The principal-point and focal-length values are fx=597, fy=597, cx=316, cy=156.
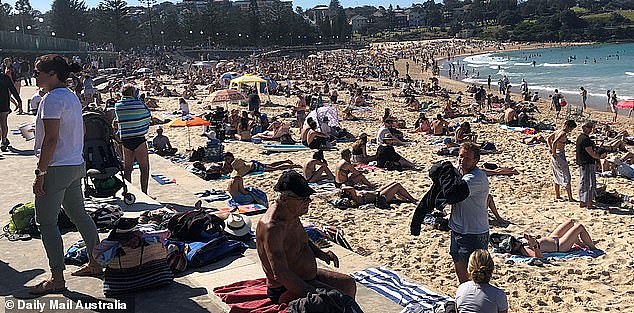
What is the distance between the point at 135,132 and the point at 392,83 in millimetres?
31254

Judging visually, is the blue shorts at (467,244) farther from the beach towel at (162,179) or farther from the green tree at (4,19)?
the green tree at (4,19)

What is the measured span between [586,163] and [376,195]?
10.2 ft

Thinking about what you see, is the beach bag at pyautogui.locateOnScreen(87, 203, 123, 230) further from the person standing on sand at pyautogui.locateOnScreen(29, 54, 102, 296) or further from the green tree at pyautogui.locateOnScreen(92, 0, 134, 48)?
the green tree at pyautogui.locateOnScreen(92, 0, 134, 48)

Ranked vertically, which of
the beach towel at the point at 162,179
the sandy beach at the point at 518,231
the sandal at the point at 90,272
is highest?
the sandal at the point at 90,272

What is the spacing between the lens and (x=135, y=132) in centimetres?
716

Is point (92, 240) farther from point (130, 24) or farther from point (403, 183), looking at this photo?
point (130, 24)

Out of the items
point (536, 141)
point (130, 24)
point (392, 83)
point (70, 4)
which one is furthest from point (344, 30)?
point (536, 141)

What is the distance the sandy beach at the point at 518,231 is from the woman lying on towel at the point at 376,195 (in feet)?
0.66

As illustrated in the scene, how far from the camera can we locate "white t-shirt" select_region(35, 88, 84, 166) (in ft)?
12.4

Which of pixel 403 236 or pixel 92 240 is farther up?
pixel 92 240

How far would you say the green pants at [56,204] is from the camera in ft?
12.6

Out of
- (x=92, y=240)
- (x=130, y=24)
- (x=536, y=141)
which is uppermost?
(x=130, y=24)

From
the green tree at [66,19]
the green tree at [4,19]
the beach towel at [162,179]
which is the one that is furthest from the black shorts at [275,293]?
the green tree at [66,19]

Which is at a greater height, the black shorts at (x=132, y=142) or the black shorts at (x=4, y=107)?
the black shorts at (x=4, y=107)
